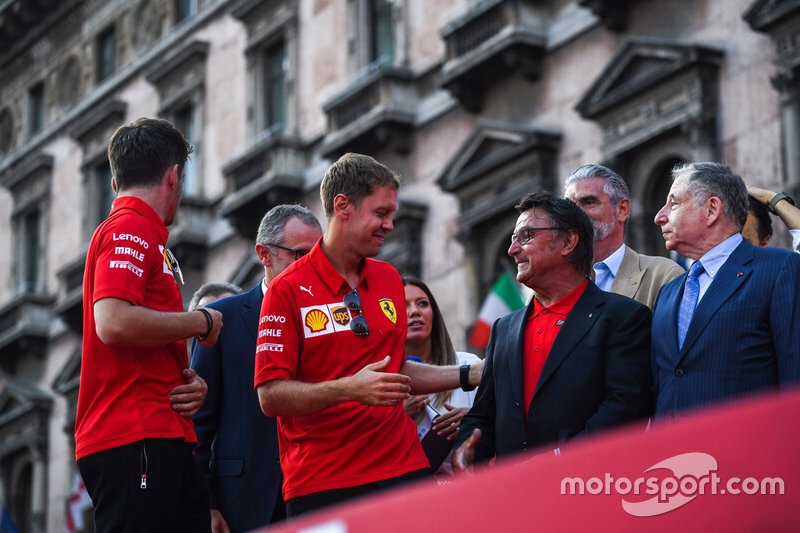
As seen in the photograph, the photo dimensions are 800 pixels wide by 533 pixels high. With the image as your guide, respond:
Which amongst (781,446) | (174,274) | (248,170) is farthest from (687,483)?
(248,170)

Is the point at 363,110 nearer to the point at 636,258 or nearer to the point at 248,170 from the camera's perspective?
the point at 248,170

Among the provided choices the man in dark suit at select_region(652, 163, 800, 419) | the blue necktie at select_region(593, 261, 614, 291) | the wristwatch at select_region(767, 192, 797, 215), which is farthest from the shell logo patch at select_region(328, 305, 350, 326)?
the wristwatch at select_region(767, 192, 797, 215)

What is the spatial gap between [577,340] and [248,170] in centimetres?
1667

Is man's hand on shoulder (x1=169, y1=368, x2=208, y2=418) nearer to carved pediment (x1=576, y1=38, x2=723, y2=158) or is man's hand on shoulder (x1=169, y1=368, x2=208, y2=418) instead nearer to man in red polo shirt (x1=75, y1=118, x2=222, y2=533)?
man in red polo shirt (x1=75, y1=118, x2=222, y2=533)

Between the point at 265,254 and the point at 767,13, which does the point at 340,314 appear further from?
the point at 767,13

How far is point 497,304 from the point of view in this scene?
1603 centimetres

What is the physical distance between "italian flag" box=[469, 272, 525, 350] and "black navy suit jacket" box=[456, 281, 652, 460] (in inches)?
411

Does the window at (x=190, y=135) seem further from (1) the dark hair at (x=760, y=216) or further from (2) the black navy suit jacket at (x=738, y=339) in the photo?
(2) the black navy suit jacket at (x=738, y=339)

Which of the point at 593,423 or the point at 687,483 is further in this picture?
the point at 593,423

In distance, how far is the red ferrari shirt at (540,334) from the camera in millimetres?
5359

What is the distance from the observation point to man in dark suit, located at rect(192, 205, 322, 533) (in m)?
6.27

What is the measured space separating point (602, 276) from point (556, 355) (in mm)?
1321

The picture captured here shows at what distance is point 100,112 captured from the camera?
26.7m

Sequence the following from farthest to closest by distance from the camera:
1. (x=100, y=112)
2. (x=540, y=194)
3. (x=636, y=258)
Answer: (x=100, y=112) → (x=636, y=258) → (x=540, y=194)
